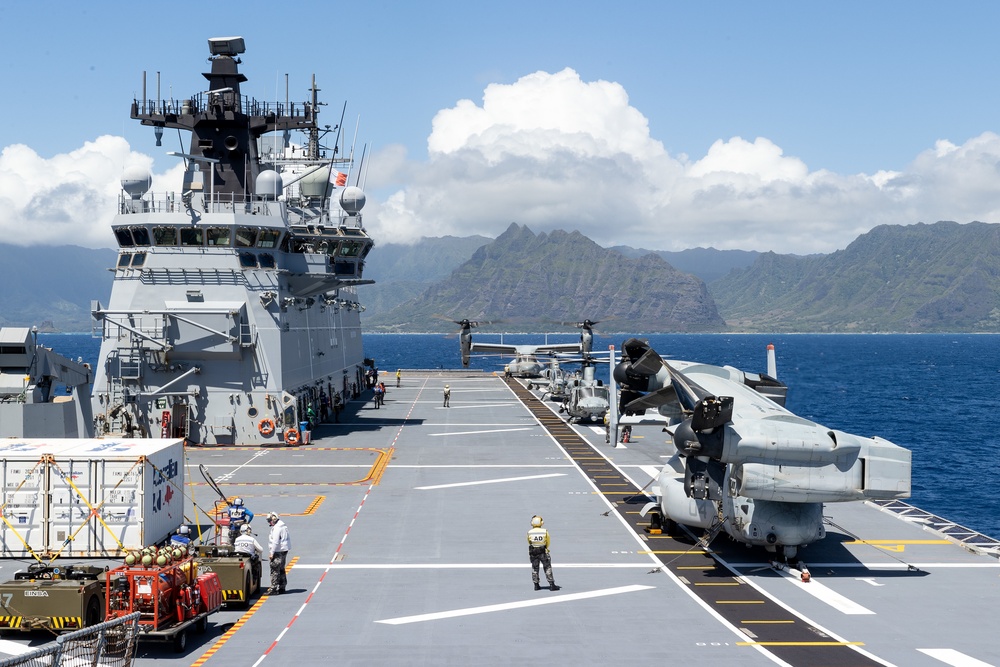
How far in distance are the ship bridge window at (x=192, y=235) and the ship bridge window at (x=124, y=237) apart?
8.78 ft

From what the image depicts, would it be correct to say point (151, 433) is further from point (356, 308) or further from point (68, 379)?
point (356, 308)

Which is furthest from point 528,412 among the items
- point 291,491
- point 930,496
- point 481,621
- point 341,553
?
point 481,621

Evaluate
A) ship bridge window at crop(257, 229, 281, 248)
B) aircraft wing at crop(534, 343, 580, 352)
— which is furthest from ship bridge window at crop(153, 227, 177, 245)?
aircraft wing at crop(534, 343, 580, 352)

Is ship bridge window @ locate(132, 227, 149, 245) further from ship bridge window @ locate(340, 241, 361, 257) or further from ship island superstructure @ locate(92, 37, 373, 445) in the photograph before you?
ship bridge window @ locate(340, 241, 361, 257)

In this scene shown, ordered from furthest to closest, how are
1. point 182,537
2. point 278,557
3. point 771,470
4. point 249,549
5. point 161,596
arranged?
point 771,470, point 182,537, point 249,549, point 278,557, point 161,596

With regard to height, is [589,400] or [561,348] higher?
[561,348]

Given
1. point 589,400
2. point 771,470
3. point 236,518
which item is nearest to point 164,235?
point 236,518

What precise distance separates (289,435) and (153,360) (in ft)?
24.3

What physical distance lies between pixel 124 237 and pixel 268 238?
22.8 ft

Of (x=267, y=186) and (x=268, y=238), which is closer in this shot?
(x=268, y=238)

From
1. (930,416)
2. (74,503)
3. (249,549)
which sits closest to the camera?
(249,549)

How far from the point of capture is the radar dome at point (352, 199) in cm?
5862

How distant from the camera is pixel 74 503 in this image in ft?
73.9

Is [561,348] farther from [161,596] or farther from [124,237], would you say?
[161,596]
